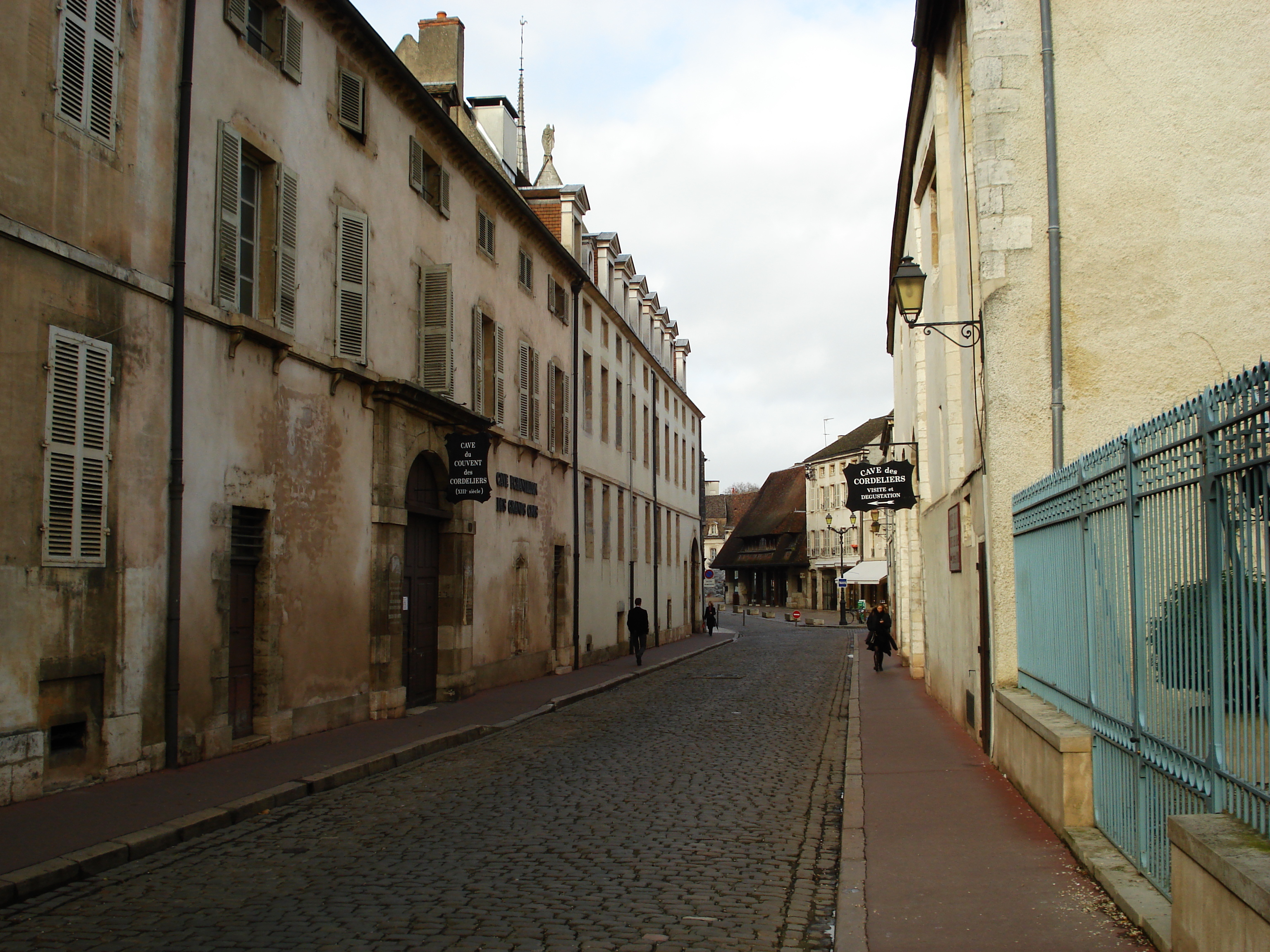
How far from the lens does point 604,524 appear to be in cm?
2964

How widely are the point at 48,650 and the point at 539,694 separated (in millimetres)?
10709

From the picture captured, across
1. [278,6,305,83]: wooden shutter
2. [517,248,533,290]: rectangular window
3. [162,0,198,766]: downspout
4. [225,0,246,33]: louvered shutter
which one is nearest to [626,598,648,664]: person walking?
[517,248,533,290]: rectangular window

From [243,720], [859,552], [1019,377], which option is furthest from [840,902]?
[859,552]

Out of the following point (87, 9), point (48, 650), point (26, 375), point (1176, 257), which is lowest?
point (48, 650)

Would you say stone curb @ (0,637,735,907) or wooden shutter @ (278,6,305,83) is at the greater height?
wooden shutter @ (278,6,305,83)

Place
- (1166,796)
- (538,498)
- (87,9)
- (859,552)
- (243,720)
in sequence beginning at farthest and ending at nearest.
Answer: (859,552) < (538,498) < (243,720) < (87,9) < (1166,796)

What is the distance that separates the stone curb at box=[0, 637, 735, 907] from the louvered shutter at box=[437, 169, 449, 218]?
8.32m

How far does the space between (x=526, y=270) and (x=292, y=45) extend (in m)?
9.62

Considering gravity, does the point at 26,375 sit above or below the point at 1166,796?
above

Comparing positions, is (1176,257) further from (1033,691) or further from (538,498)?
→ (538,498)

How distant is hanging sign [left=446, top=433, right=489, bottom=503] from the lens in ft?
56.0

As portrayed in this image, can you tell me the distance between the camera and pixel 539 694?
1906cm

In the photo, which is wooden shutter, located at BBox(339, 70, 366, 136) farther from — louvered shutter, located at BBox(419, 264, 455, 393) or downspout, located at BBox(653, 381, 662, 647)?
downspout, located at BBox(653, 381, 662, 647)

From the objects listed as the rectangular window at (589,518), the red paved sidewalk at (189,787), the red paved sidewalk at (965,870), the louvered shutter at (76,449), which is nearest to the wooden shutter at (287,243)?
the louvered shutter at (76,449)
